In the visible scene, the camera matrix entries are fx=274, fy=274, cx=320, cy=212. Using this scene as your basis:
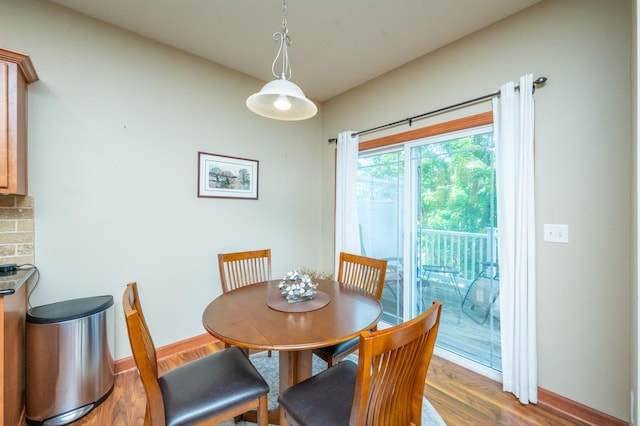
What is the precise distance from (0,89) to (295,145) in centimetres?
239

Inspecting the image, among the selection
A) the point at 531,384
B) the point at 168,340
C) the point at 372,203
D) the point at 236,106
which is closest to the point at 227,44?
the point at 236,106

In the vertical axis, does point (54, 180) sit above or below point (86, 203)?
above

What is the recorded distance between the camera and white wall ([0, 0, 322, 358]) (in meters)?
1.92

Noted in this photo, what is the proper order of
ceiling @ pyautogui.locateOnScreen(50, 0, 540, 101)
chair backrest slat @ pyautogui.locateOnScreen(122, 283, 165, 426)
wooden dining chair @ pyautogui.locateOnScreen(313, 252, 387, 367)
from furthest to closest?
1. wooden dining chair @ pyautogui.locateOnScreen(313, 252, 387, 367)
2. ceiling @ pyautogui.locateOnScreen(50, 0, 540, 101)
3. chair backrest slat @ pyautogui.locateOnScreen(122, 283, 165, 426)

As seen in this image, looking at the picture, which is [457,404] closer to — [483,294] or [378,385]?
[483,294]

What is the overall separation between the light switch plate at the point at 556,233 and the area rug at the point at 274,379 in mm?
1370

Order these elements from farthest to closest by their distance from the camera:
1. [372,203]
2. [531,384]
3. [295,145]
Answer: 1. [295,145]
2. [372,203]
3. [531,384]

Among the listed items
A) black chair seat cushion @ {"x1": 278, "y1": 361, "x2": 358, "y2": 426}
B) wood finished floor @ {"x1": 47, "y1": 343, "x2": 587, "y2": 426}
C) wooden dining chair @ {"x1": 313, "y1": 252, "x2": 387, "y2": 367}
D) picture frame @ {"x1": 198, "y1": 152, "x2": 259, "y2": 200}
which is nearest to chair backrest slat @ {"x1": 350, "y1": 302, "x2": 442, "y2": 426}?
black chair seat cushion @ {"x1": 278, "y1": 361, "x2": 358, "y2": 426}

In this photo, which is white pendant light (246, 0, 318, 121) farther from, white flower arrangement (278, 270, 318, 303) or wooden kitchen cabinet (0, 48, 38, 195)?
wooden kitchen cabinet (0, 48, 38, 195)

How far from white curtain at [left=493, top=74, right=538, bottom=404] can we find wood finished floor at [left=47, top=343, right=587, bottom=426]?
0.36 ft

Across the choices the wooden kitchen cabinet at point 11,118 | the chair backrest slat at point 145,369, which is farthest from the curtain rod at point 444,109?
the wooden kitchen cabinet at point 11,118

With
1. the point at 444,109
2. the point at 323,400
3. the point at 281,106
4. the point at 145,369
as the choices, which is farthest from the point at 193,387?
the point at 444,109

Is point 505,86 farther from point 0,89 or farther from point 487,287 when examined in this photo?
point 0,89

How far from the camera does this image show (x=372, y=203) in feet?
10.2
